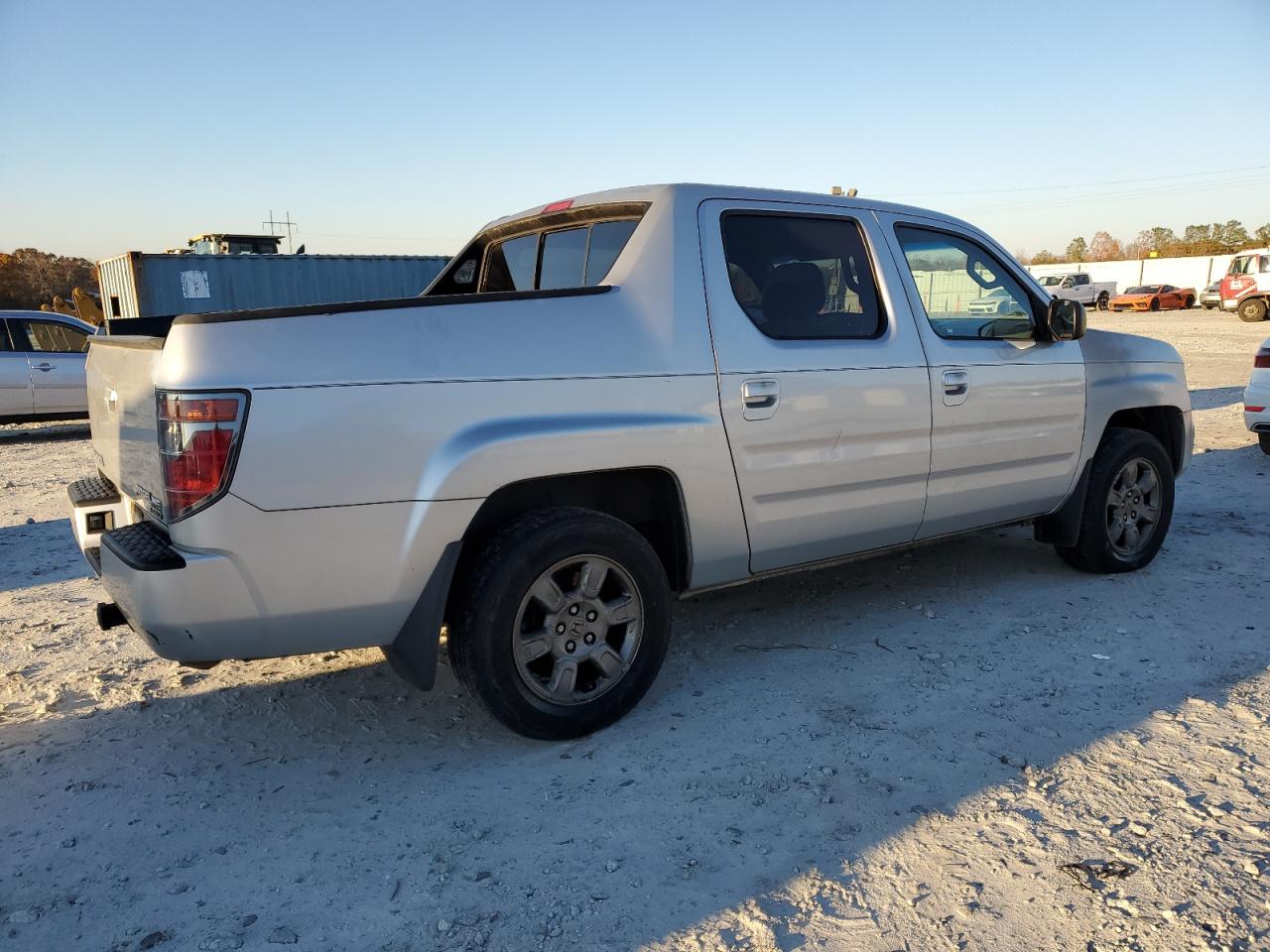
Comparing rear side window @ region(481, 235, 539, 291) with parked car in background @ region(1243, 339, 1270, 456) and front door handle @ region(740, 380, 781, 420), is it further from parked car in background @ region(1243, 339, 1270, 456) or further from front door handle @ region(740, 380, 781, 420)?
parked car in background @ region(1243, 339, 1270, 456)

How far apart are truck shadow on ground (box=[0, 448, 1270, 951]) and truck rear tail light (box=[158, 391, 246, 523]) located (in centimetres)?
102

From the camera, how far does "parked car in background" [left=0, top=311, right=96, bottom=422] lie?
11773 millimetres

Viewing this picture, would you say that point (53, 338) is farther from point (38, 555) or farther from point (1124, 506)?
point (1124, 506)

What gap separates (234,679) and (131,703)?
388 mm

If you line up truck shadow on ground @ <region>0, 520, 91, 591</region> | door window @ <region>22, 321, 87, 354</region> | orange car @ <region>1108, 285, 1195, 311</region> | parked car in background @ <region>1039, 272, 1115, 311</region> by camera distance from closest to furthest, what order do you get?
truck shadow on ground @ <region>0, 520, 91, 591</region>, door window @ <region>22, 321, 87, 354</region>, orange car @ <region>1108, 285, 1195, 311</region>, parked car in background @ <region>1039, 272, 1115, 311</region>

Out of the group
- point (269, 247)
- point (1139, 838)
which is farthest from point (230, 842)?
point (269, 247)

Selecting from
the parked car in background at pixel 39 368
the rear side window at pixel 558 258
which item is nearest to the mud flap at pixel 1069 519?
the rear side window at pixel 558 258

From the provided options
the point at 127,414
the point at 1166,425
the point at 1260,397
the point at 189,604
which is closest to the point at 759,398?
the point at 189,604

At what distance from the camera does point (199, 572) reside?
9.09 feet

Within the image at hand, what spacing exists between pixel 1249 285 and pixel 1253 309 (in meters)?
0.75

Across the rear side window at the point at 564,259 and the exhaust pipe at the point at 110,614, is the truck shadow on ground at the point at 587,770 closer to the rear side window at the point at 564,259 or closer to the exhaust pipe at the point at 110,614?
the exhaust pipe at the point at 110,614

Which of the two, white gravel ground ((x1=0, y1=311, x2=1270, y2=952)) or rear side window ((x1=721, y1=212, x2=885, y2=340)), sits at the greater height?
rear side window ((x1=721, y1=212, x2=885, y2=340))

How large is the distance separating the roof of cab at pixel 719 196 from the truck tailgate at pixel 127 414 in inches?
70.9

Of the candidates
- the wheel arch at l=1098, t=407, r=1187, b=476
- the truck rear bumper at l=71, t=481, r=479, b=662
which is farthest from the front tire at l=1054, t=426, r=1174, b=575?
the truck rear bumper at l=71, t=481, r=479, b=662
